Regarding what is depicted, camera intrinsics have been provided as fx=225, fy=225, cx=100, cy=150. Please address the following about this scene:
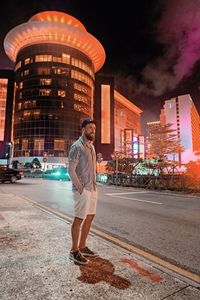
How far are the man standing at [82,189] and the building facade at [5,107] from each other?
238ft

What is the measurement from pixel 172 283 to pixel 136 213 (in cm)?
452

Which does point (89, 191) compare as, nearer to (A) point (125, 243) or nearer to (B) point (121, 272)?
(B) point (121, 272)

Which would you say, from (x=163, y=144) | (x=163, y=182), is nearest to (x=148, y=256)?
(x=163, y=182)

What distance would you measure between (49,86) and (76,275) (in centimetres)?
6824

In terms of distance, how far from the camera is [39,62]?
67.4m

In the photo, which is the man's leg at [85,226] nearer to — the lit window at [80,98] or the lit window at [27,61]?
the lit window at [80,98]

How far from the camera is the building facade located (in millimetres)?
71188

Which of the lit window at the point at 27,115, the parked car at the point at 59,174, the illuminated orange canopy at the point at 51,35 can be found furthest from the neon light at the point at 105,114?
the parked car at the point at 59,174

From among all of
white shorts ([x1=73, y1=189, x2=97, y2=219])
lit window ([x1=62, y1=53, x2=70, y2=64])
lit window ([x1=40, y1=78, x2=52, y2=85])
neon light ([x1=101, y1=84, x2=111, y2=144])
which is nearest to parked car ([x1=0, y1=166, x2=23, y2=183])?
white shorts ([x1=73, y1=189, x2=97, y2=219])

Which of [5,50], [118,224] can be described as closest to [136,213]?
[118,224]

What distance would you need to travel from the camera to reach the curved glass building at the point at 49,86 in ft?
210

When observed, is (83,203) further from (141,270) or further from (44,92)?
(44,92)

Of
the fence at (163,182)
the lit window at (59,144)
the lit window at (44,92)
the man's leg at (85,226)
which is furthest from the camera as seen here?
the lit window at (44,92)

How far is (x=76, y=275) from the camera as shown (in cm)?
273
